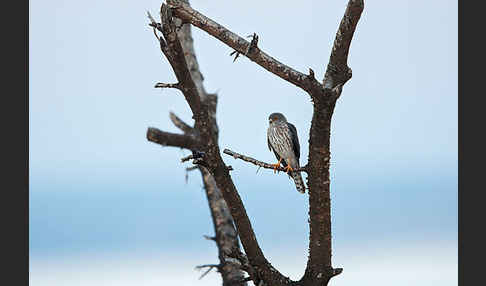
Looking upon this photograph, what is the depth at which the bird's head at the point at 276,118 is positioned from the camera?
586 cm

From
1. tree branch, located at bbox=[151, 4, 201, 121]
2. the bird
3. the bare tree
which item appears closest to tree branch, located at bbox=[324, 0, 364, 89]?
the bare tree

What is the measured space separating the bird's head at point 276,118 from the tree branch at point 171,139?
45.1 inches

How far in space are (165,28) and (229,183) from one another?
1090 mm

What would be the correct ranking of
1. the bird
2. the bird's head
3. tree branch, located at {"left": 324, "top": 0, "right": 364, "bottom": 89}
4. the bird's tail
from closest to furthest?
tree branch, located at {"left": 324, "top": 0, "right": 364, "bottom": 89}, the bird's tail, the bird, the bird's head

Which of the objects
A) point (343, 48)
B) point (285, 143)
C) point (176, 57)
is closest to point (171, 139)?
point (285, 143)

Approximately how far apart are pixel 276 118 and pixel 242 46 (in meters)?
2.27

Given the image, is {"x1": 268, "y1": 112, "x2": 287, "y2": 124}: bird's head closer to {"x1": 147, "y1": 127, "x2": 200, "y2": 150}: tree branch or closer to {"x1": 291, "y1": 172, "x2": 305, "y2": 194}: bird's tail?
{"x1": 291, "y1": 172, "x2": 305, "y2": 194}: bird's tail

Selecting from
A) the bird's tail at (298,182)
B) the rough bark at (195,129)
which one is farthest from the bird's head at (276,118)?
the bird's tail at (298,182)

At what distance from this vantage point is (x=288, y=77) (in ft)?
12.0

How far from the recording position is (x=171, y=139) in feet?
21.2

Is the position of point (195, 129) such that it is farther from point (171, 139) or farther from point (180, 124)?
point (171, 139)

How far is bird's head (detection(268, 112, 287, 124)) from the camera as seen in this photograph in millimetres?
5855

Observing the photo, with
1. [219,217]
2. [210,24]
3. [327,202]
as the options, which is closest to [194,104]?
[210,24]

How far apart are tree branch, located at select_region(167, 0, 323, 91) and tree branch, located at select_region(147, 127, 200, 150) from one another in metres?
2.51
